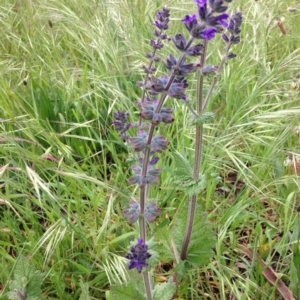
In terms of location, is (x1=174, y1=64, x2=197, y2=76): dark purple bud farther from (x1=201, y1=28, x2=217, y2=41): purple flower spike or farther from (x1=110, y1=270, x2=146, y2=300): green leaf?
(x1=110, y1=270, x2=146, y2=300): green leaf

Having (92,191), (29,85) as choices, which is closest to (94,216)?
(92,191)

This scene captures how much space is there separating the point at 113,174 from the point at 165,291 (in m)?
0.65

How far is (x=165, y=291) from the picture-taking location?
1.13m

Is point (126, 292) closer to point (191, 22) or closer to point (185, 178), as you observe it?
point (185, 178)

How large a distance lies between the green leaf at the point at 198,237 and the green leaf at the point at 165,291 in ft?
0.49

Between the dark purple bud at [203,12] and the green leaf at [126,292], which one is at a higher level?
the dark purple bud at [203,12]

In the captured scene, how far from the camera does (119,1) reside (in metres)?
2.13

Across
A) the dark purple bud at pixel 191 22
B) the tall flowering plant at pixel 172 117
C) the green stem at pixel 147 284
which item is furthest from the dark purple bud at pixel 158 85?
the green stem at pixel 147 284

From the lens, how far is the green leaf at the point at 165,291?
3.67 feet

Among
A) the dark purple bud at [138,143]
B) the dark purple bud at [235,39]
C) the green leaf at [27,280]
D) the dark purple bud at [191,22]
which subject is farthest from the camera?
the dark purple bud at [235,39]

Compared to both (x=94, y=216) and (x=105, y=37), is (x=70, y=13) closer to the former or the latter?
(x=105, y=37)

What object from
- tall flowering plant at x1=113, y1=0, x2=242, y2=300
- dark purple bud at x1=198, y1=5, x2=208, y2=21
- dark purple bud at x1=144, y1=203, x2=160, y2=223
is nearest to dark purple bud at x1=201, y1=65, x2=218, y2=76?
tall flowering plant at x1=113, y1=0, x2=242, y2=300

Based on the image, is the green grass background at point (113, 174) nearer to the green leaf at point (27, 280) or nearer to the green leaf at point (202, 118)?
the green leaf at point (27, 280)

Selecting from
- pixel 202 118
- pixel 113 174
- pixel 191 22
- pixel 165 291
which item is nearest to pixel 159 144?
pixel 202 118
